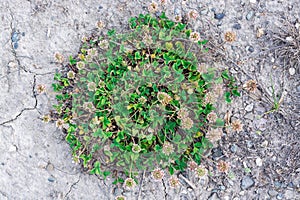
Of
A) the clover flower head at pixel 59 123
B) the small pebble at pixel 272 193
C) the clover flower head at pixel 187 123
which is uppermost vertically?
the clover flower head at pixel 187 123

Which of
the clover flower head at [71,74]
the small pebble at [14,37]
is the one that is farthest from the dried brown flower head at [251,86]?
the small pebble at [14,37]

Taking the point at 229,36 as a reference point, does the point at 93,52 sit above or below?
below

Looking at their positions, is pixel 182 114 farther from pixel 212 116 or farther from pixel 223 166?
pixel 223 166

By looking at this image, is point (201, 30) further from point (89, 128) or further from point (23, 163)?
point (23, 163)

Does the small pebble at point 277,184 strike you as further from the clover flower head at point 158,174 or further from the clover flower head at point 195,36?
the clover flower head at point 195,36

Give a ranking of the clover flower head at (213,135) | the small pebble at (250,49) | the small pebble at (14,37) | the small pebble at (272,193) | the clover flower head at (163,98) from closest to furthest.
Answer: the clover flower head at (163,98), the clover flower head at (213,135), the small pebble at (272,193), the small pebble at (250,49), the small pebble at (14,37)

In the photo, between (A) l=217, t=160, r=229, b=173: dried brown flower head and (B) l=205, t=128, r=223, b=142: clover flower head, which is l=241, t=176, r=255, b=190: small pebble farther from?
(B) l=205, t=128, r=223, b=142: clover flower head

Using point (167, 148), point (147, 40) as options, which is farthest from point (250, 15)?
point (167, 148)

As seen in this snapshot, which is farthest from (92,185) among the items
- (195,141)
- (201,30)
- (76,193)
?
(201,30)
